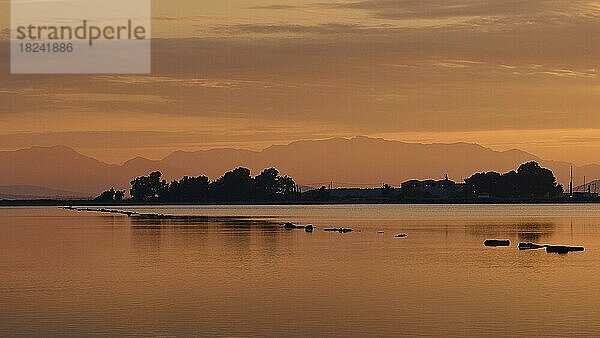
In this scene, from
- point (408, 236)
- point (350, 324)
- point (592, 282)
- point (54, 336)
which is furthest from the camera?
point (408, 236)

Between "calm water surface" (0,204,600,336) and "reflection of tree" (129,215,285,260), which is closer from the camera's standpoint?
"calm water surface" (0,204,600,336)

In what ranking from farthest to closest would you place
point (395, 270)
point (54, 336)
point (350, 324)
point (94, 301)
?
point (395, 270)
point (94, 301)
point (350, 324)
point (54, 336)

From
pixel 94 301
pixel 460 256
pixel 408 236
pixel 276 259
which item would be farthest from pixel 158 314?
pixel 408 236

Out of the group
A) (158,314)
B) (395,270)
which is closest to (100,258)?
(395,270)

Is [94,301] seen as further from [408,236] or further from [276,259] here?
[408,236]

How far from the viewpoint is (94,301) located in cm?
3612

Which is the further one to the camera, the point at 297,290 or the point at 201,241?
the point at 201,241

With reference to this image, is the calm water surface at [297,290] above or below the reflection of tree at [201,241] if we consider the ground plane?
above

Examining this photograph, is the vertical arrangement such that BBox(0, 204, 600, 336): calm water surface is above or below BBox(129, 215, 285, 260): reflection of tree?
above

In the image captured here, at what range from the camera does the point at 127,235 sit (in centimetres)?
8581

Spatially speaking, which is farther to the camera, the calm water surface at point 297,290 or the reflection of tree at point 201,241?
the reflection of tree at point 201,241

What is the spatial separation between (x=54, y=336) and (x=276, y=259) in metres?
28.2

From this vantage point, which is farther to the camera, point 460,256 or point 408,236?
point 408,236

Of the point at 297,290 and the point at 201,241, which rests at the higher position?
the point at 297,290
